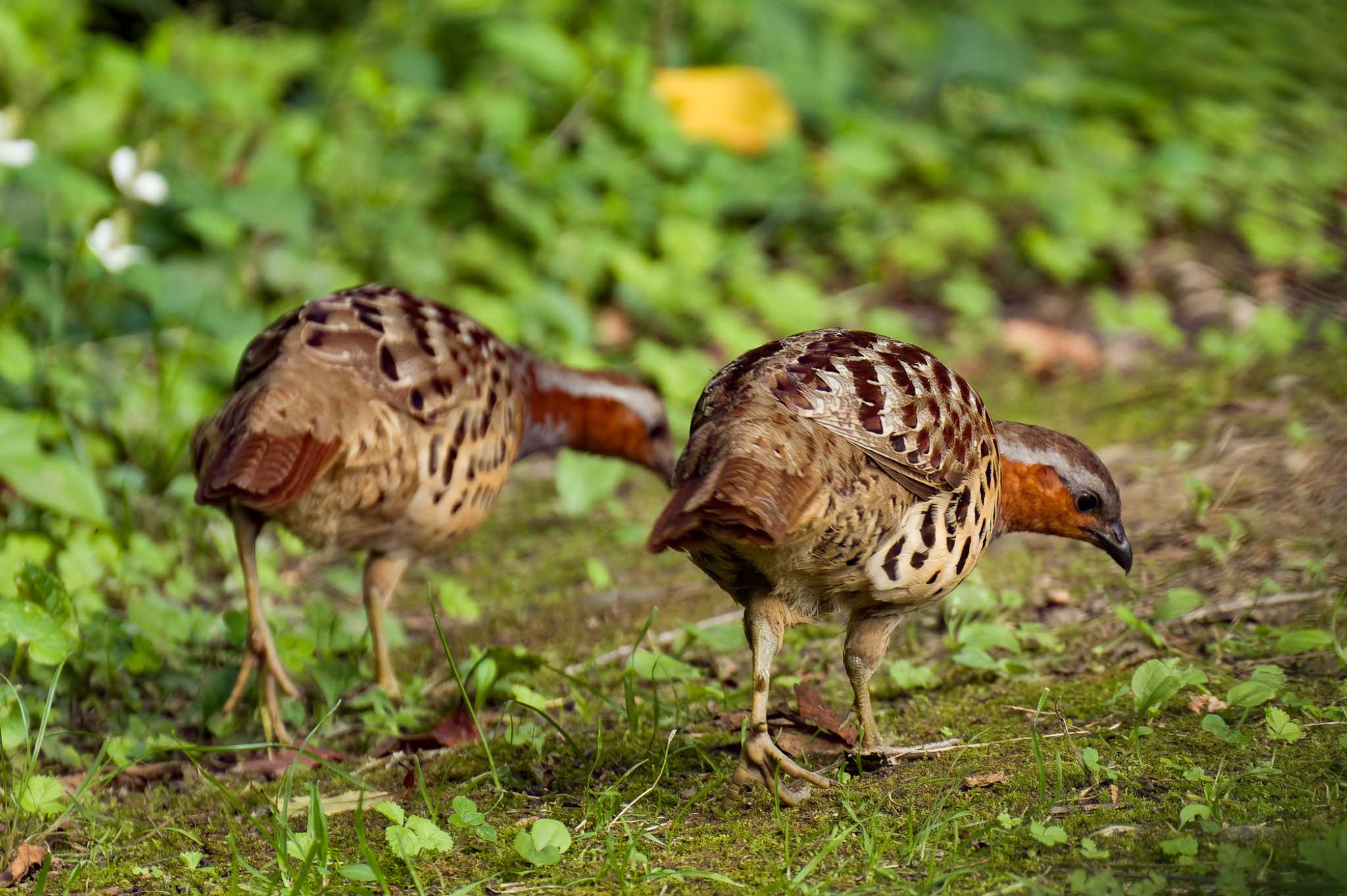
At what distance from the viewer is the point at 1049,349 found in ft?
23.6

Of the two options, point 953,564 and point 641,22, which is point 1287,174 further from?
point 953,564

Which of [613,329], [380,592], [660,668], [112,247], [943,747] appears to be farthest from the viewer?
[613,329]

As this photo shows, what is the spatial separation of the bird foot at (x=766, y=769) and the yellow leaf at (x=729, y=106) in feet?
18.2

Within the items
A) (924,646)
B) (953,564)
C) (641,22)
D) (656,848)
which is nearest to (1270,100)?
(641,22)

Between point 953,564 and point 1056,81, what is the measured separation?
6868 mm

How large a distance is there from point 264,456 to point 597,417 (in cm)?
169

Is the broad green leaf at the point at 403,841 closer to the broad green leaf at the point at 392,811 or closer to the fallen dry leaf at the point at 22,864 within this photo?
the broad green leaf at the point at 392,811

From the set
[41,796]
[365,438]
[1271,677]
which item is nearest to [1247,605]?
[1271,677]

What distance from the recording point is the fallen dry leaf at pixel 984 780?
10.0 feet

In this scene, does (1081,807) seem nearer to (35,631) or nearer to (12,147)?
(35,631)


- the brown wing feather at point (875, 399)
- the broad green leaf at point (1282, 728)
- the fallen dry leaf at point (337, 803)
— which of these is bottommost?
the fallen dry leaf at point (337, 803)

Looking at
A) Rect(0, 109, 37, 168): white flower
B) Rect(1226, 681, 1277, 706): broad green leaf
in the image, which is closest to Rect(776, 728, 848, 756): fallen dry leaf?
Rect(1226, 681, 1277, 706): broad green leaf

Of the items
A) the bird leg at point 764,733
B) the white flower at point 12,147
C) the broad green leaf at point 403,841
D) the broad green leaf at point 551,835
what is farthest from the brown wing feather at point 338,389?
the white flower at point 12,147

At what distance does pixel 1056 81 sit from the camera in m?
9.26
